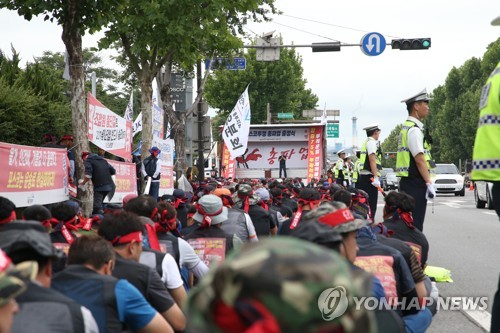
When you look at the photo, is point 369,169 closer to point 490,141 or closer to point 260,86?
point 490,141

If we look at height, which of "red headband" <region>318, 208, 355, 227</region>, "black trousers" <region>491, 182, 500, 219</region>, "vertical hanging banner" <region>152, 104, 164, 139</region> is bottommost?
"red headband" <region>318, 208, 355, 227</region>

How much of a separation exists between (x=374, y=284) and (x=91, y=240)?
146 centimetres

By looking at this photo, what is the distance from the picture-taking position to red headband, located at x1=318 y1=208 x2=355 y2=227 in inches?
154

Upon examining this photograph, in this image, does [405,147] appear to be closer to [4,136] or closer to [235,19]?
[4,136]

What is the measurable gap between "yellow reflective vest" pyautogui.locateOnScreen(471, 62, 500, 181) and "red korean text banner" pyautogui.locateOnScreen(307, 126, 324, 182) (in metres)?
26.5

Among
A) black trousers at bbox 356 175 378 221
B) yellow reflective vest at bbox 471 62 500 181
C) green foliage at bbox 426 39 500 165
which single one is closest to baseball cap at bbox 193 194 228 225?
yellow reflective vest at bbox 471 62 500 181

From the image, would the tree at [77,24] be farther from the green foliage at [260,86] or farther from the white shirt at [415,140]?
the green foliage at [260,86]

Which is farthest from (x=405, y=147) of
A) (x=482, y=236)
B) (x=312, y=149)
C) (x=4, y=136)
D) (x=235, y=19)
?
(x=312, y=149)

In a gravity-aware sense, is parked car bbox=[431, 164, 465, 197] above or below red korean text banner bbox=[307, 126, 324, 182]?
below

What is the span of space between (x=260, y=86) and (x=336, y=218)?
64.0 metres

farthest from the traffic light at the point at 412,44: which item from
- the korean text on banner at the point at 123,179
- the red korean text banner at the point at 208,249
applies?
the red korean text banner at the point at 208,249

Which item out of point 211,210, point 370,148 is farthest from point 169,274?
point 370,148

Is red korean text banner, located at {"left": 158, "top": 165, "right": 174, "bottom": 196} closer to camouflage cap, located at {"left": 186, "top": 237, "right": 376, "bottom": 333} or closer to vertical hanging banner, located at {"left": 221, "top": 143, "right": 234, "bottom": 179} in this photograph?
vertical hanging banner, located at {"left": 221, "top": 143, "right": 234, "bottom": 179}

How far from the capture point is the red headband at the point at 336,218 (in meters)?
3.92
